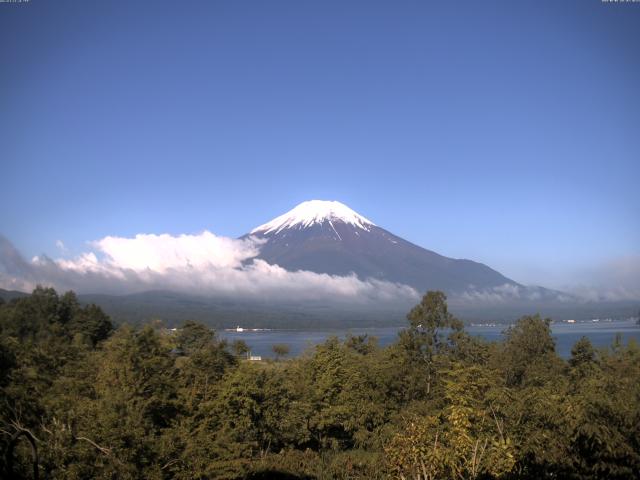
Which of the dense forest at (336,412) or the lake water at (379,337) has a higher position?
the dense forest at (336,412)

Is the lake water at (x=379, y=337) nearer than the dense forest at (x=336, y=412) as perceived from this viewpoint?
A: No

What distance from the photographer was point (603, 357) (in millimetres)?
28500

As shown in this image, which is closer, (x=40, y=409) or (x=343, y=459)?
(x=40, y=409)

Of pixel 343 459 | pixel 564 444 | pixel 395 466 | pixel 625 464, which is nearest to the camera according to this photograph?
pixel 625 464

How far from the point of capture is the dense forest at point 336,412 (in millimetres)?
9398

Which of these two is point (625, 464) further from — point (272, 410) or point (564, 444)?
point (272, 410)

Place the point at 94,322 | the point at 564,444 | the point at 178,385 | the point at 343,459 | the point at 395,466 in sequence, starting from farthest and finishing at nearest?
the point at 94,322 → the point at 178,385 → the point at 343,459 → the point at 564,444 → the point at 395,466

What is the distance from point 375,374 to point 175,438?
11.4 m

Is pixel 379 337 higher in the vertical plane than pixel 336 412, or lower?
lower

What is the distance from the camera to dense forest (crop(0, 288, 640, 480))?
9.40 metres

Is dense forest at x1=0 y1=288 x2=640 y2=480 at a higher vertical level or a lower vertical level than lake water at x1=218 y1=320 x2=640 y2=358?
higher

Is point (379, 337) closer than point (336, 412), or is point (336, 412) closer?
point (336, 412)

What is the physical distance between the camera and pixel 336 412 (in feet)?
68.8

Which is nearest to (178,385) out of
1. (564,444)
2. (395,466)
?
(395,466)
